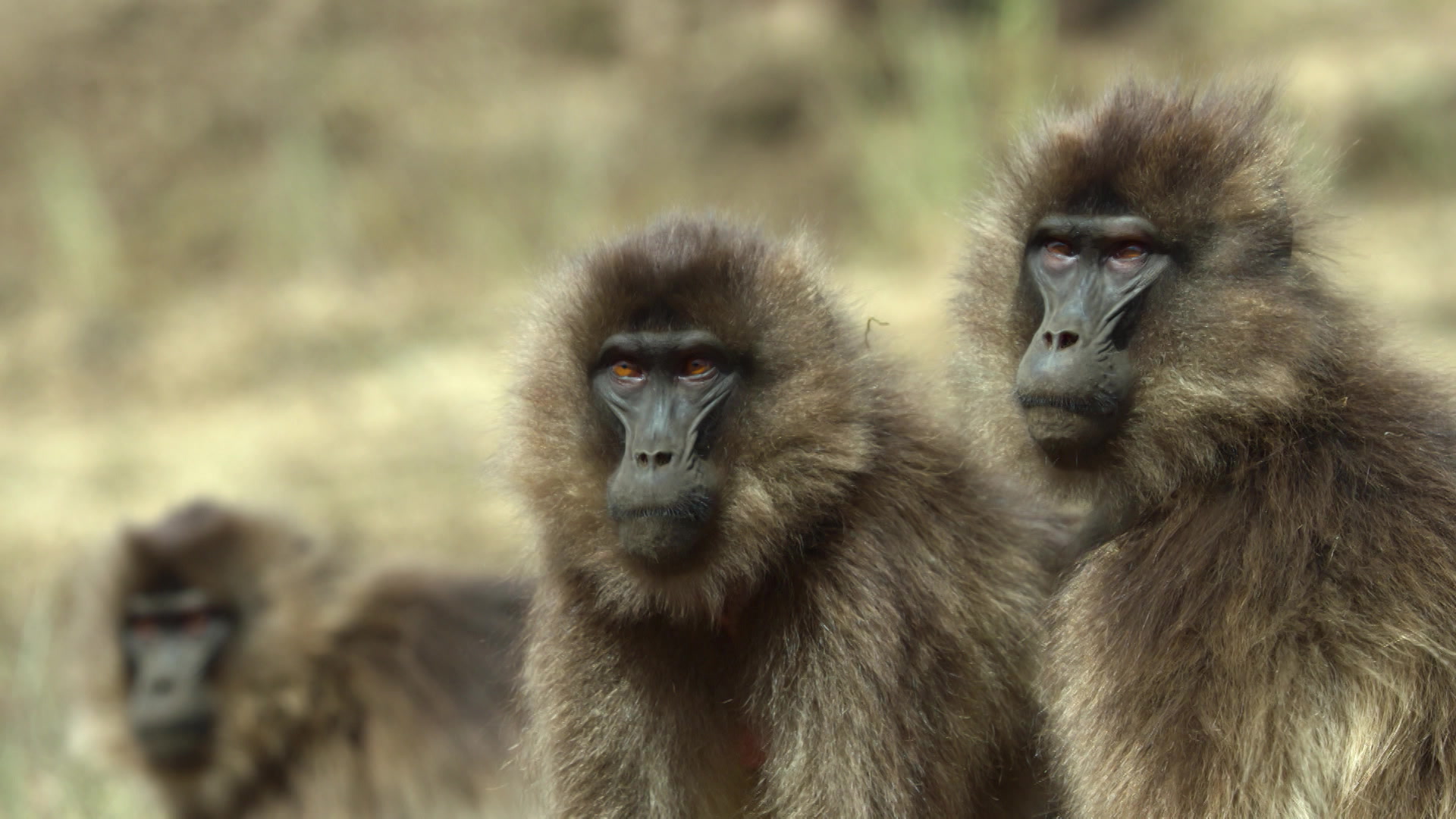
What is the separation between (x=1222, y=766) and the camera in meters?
4.05

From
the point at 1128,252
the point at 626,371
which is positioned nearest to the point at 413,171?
the point at 626,371

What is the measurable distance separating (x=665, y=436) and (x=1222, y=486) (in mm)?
1497

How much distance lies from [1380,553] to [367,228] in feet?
39.9

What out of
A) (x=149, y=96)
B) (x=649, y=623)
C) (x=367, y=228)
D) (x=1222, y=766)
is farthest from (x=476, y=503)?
(x=1222, y=766)

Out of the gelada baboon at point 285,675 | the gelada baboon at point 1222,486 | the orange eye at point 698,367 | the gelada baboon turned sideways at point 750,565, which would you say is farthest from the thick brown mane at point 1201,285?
the gelada baboon at point 285,675

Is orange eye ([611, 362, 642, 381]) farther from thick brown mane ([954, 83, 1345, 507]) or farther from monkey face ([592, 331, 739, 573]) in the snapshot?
thick brown mane ([954, 83, 1345, 507])

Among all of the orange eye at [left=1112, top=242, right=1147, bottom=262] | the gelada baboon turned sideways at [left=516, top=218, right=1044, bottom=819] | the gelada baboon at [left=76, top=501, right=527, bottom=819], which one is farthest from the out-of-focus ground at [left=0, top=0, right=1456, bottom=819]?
the orange eye at [left=1112, top=242, right=1147, bottom=262]

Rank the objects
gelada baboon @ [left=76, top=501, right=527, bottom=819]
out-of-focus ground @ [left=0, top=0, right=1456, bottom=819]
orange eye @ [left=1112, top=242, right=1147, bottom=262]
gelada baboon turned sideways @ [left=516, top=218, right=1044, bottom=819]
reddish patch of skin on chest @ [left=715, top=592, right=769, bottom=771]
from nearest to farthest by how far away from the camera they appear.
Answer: orange eye @ [left=1112, top=242, right=1147, bottom=262] → gelada baboon turned sideways @ [left=516, top=218, right=1044, bottom=819] → reddish patch of skin on chest @ [left=715, top=592, right=769, bottom=771] → gelada baboon @ [left=76, top=501, right=527, bottom=819] → out-of-focus ground @ [left=0, top=0, right=1456, bottom=819]

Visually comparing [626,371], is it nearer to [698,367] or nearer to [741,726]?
[698,367]

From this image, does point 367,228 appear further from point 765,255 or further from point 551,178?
point 765,255

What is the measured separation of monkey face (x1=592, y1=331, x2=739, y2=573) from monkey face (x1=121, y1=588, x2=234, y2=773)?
3873 mm

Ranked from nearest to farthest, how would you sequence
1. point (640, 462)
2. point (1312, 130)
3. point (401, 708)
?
1. point (640, 462)
2. point (401, 708)
3. point (1312, 130)

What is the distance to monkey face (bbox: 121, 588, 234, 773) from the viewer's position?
7555 mm

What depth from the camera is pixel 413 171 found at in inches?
599
